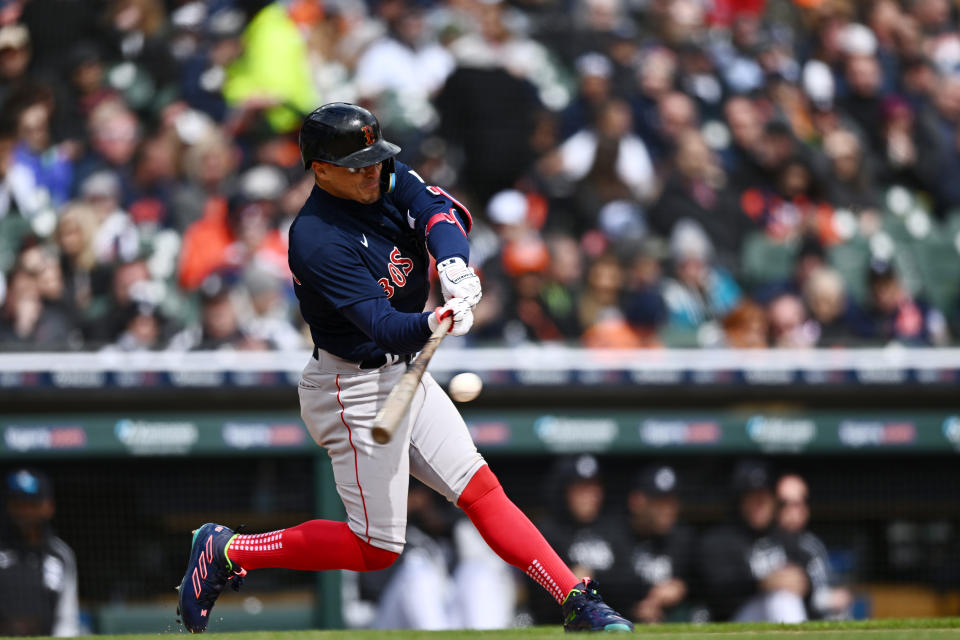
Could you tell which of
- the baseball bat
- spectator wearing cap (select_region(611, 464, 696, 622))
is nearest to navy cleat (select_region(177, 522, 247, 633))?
the baseball bat

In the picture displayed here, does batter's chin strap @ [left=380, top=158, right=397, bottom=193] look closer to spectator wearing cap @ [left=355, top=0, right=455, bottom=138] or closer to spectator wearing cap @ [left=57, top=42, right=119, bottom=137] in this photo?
spectator wearing cap @ [left=355, top=0, right=455, bottom=138]

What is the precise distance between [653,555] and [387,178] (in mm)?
3339

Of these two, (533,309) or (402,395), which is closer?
(402,395)

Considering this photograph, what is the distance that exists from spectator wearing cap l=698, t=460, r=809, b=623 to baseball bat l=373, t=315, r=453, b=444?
3.46 metres

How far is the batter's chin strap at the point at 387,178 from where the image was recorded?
12.1 ft

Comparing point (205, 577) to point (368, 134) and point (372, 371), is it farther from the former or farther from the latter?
point (368, 134)

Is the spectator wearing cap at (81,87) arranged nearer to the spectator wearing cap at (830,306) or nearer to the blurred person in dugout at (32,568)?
the blurred person in dugout at (32,568)

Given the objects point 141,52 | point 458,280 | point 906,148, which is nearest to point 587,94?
point 906,148

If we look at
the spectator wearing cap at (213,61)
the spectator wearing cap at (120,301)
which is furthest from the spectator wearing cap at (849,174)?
the spectator wearing cap at (120,301)

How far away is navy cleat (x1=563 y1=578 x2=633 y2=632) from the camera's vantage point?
3.44m

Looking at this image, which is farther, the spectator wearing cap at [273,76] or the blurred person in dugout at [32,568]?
the spectator wearing cap at [273,76]

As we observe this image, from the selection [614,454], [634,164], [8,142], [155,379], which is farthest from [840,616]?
[8,142]

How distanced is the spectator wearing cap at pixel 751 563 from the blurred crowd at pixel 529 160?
843mm

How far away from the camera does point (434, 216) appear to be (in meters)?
3.59
